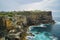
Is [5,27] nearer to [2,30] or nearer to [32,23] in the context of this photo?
[2,30]

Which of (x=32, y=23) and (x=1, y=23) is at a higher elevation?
(x=1, y=23)

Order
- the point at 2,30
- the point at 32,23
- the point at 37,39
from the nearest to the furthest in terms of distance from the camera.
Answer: the point at 2,30 → the point at 37,39 → the point at 32,23

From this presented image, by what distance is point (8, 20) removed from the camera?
64.7 ft

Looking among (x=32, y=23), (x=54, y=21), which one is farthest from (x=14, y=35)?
(x=54, y=21)

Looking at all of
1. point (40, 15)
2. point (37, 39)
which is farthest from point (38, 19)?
point (37, 39)

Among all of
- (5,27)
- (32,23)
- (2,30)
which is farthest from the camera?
(32,23)

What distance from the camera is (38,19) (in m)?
43.8

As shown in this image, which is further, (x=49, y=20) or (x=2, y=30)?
(x=49, y=20)

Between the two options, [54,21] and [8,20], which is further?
[54,21]

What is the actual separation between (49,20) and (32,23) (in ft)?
23.9

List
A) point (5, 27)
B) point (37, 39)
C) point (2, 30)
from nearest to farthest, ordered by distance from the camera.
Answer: point (2, 30) < point (5, 27) < point (37, 39)

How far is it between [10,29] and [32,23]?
70.7 ft

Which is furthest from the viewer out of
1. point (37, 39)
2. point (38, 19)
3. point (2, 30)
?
point (38, 19)

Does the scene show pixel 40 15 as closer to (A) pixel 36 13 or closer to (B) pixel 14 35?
(A) pixel 36 13
